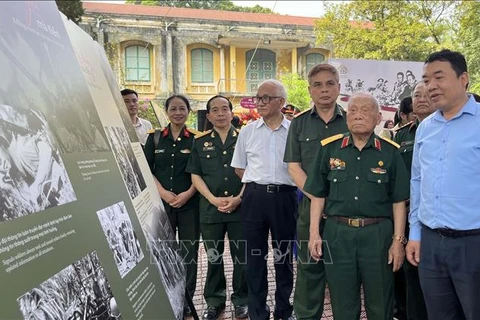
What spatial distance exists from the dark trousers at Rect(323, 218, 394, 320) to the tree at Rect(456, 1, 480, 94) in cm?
743

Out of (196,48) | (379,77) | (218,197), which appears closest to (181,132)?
(218,197)

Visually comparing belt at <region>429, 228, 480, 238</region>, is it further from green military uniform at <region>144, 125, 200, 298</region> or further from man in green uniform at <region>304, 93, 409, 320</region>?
green military uniform at <region>144, 125, 200, 298</region>

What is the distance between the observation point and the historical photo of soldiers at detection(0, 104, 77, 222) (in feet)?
3.26

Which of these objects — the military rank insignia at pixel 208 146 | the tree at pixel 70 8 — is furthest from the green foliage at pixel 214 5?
the military rank insignia at pixel 208 146

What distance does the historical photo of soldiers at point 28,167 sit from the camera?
0.99m

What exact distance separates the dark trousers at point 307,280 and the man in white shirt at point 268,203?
8.3 inches

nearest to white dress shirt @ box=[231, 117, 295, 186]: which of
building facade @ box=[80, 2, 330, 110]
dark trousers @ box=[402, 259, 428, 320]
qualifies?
dark trousers @ box=[402, 259, 428, 320]

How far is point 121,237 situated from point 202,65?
17972mm

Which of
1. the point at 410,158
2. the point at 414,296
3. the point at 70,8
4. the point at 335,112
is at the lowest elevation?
the point at 414,296

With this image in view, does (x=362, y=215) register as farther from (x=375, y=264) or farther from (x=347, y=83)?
(x=347, y=83)

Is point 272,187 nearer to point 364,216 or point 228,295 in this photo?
point 364,216

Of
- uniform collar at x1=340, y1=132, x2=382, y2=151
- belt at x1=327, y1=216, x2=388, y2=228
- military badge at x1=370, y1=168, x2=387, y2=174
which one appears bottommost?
belt at x1=327, y1=216, x2=388, y2=228

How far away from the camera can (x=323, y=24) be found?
46.8ft

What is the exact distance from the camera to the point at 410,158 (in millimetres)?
2885
